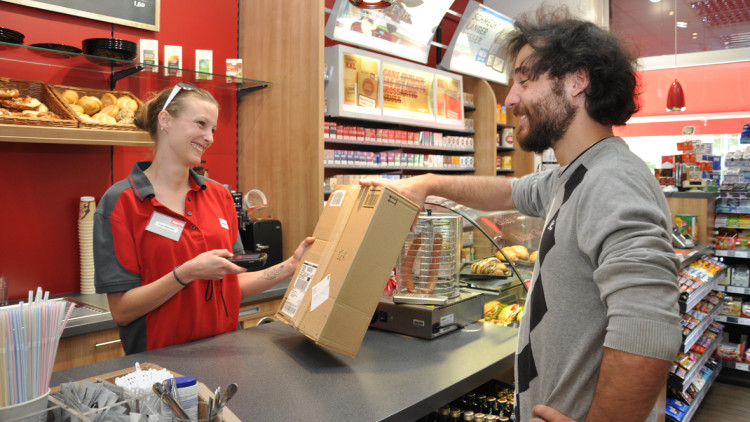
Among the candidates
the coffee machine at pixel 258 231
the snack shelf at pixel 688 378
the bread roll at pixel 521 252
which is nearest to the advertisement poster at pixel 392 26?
the coffee machine at pixel 258 231

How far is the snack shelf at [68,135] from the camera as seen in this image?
2682mm

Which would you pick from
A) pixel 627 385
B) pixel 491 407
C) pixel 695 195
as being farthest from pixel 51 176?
pixel 695 195

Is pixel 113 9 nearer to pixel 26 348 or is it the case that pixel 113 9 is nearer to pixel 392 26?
pixel 392 26

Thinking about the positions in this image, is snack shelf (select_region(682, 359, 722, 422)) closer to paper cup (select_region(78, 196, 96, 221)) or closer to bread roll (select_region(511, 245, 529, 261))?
bread roll (select_region(511, 245, 529, 261))

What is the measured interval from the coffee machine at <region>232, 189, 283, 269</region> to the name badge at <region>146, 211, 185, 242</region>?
165cm

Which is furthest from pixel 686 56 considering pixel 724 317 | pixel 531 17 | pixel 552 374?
pixel 552 374

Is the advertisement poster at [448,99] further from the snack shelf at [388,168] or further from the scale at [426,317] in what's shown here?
the scale at [426,317]

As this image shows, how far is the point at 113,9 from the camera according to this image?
11.4ft

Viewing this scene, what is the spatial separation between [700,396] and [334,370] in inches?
151

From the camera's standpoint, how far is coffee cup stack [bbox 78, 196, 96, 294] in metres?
3.27

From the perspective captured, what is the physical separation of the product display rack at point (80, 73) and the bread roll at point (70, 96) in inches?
8.4

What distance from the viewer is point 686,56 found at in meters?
6.94

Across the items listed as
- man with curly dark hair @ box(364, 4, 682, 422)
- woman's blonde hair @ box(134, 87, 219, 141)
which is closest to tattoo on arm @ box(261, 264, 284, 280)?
woman's blonde hair @ box(134, 87, 219, 141)

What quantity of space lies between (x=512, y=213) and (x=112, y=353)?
222 cm
